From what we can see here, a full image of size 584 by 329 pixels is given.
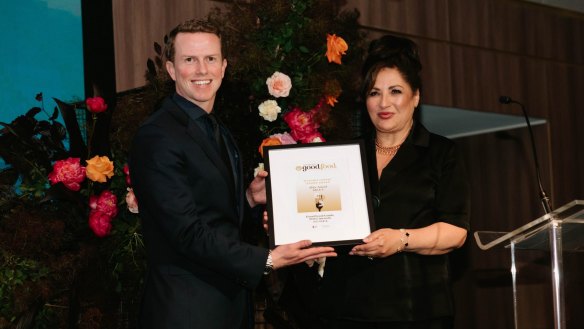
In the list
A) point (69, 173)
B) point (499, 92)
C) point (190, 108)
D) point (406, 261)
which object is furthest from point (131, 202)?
point (499, 92)

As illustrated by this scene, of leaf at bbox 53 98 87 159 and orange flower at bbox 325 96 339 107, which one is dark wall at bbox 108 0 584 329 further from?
leaf at bbox 53 98 87 159

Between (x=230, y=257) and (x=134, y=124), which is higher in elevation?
(x=134, y=124)

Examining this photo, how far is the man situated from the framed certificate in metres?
0.24

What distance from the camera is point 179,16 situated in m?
4.55

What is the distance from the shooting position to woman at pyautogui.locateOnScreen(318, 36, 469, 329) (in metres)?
2.71

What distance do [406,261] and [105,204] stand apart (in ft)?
3.85

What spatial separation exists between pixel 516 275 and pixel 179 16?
2.29 meters

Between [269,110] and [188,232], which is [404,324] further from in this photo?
[269,110]

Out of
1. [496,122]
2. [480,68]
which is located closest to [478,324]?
[496,122]

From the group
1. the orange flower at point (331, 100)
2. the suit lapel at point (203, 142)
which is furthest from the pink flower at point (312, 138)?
the suit lapel at point (203, 142)

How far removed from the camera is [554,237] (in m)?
3.07

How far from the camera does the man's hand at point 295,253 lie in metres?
2.48

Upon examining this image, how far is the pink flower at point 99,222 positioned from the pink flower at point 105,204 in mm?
16

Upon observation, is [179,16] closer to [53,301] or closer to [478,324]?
[53,301]
